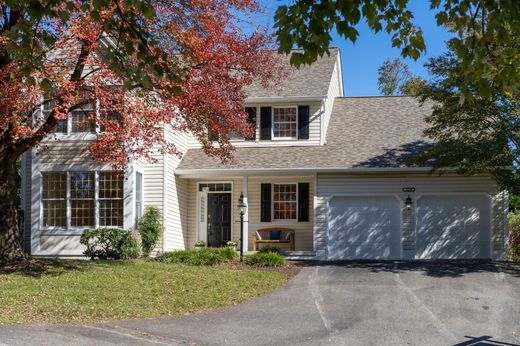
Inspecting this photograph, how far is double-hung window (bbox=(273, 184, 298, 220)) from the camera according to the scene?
69.8 feet

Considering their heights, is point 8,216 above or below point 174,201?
below

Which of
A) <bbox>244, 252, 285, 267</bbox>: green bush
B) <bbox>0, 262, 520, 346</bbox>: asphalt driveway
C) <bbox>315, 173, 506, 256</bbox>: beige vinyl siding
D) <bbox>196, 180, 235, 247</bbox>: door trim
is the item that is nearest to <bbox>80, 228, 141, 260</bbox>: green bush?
<bbox>244, 252, 285, 267</bbox>: green bush

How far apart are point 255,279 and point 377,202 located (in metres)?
6.05

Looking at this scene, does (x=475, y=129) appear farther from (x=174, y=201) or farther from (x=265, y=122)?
(x=174, y=201)

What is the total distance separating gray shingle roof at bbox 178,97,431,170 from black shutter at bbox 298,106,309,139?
455 millimetres

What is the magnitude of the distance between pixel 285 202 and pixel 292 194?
0.35 meters

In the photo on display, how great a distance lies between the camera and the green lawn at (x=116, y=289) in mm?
11516

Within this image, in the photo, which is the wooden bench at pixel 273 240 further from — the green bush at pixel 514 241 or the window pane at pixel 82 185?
the green bush at pixel 514 241

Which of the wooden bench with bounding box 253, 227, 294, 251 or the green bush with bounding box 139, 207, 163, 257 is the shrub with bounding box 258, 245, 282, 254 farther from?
the green bush with bounding box 139, 207, 163, 257

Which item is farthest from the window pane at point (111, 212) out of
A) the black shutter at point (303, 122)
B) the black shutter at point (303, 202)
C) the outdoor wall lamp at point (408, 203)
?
the outdoor wall lamp at point (408, 203)

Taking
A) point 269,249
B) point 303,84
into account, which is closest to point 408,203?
point 269,249

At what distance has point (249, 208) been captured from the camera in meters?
21.4

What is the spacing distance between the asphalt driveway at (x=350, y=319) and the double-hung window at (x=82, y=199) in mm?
6262

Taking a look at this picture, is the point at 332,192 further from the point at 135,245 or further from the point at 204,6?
the point at 204,6
